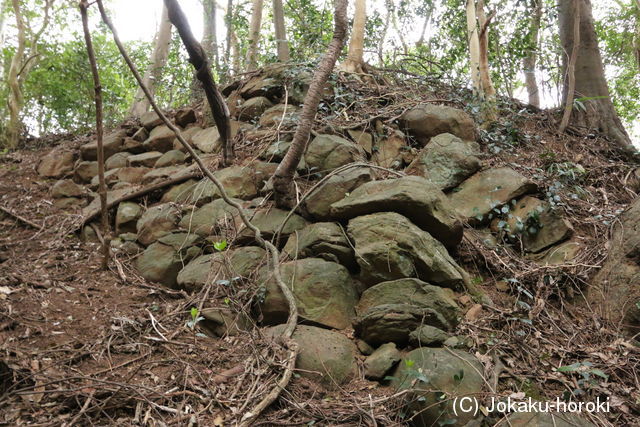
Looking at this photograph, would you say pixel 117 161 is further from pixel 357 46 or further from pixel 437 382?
pixel 437 382

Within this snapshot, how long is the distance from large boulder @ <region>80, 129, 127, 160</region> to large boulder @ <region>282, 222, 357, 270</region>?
471 cm

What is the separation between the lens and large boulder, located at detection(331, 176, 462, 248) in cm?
415

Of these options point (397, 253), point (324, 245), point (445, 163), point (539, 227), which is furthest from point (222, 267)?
point (539, 227)

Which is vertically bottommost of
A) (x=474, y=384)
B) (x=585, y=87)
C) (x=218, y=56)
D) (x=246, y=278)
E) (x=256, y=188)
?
(x=474, y=384)

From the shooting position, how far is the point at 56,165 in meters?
7.58

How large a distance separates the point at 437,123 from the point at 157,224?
12.5ft

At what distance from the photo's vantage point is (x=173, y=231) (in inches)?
207

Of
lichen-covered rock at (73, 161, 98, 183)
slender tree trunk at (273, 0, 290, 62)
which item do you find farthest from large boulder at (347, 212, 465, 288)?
slender tree trunk at (273, 0, 290, 62)

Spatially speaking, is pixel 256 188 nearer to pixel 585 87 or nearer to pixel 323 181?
pixel 323 181

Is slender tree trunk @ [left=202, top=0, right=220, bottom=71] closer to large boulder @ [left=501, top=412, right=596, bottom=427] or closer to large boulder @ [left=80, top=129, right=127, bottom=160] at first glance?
large boulder @ [left=80, top=129, right=127, bottom=160]

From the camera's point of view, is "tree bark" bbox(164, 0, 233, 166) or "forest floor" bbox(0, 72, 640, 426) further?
"tree bark" bbox(164, 0, 233, 166)

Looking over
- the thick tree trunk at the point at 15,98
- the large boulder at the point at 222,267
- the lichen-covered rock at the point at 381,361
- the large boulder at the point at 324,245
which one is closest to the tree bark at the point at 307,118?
the large boulder at the point at 324,245

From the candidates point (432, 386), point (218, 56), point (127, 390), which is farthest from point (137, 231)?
point (218, 56)

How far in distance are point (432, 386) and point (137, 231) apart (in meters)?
4.19
